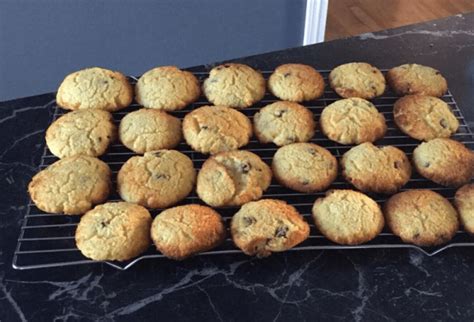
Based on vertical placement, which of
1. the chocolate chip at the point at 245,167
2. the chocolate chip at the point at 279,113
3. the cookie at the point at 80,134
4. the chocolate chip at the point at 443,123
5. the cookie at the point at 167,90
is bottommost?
the chocolate chip at the point at 245,167

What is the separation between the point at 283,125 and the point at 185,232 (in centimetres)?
43

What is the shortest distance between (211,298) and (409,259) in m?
0.43

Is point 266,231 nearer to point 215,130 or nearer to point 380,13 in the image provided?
point 215,130

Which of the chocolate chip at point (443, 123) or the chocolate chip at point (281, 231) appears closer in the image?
the chocolate chip at point (281, 231)

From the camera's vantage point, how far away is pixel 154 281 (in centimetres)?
114

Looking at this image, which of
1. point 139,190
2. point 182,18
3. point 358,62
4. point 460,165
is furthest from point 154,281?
point 182,18

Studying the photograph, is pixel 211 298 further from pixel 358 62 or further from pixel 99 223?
pixel 358 62

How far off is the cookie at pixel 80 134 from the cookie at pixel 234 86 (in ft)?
0.97

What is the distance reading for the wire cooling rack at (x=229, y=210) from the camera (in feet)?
3.85

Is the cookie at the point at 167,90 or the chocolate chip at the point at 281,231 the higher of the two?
the cookie at the point at 167,90

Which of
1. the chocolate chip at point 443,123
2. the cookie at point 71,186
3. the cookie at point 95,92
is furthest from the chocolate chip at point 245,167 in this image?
the chocolate chip at point 443,123

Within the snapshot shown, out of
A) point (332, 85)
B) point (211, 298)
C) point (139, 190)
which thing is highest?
point (332, 85)

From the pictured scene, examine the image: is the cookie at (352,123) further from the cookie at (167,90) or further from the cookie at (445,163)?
the cookie at (167,90)

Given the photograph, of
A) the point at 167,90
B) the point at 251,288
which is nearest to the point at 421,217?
the point at 251,288
